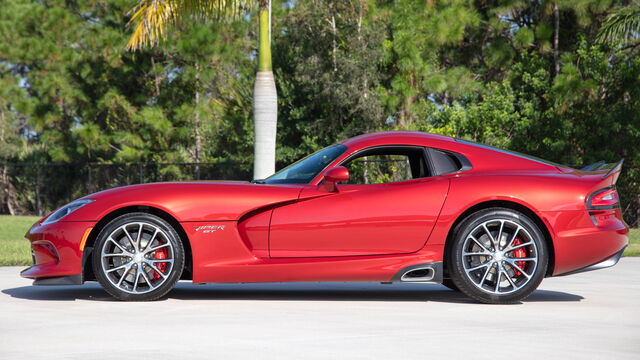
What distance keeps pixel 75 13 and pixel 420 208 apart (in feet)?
84.7

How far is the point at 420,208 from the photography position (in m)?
7.18

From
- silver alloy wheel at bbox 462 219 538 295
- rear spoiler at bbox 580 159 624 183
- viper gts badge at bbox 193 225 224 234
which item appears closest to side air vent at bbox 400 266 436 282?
silver alloy wheel at bbox 462 219 538 295

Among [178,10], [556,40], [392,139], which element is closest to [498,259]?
[392,139]

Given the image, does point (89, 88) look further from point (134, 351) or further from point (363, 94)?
point (134, 351)

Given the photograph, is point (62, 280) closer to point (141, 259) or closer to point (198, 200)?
point (141, 259)

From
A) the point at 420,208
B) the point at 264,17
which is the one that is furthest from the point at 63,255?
the point at 264,17

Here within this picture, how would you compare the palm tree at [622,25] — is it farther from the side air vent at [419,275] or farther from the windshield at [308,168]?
the side air vent at [419,275]

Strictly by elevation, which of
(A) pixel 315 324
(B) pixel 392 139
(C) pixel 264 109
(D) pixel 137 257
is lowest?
(A) pixel 315 324

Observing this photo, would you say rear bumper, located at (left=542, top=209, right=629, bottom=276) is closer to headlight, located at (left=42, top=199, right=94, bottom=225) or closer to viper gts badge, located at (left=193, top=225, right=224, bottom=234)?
viper gts badge, located at (left=193, top=225, right=224, bottom=234)

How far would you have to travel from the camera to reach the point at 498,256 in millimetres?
7242

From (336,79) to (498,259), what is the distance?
2083cm

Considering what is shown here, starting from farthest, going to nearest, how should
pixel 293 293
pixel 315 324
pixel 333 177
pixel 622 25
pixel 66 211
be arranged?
pixel 622 25 < pixel 293 293 < pixel 66 211 < pixel 333 177 < pixel 315 324

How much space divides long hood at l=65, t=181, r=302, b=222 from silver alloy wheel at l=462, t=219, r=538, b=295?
4.95ft

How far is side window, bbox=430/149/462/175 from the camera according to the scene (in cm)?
743
